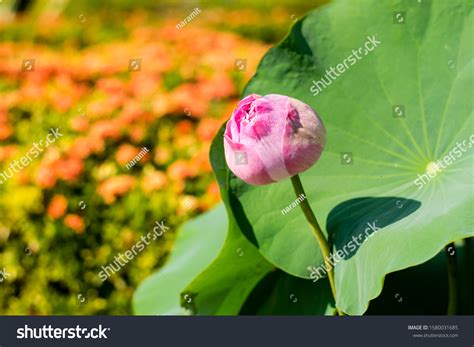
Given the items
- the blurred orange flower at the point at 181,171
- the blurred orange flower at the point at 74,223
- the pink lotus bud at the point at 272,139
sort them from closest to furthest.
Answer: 1. the pink lotus bud at the point at 272,139
2. the blurred orange flower at the point at 74,223
3. the blurred orange flower at the point at 181,171

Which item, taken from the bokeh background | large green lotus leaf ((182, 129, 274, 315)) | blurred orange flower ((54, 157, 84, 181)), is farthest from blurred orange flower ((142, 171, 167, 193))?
large green lotus leaf ((182, 129, 274, 315))

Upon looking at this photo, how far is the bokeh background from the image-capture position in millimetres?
3252

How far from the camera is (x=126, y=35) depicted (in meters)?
7.14

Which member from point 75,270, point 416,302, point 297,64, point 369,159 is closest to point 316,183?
point 369,159

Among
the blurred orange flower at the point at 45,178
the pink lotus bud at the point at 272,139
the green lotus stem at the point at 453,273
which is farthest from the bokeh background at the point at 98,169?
the pink lotus bud at the point at 272,139

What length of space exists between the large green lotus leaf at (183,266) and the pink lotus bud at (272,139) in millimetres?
716

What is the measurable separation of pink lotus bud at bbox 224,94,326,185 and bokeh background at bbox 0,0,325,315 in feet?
6.29

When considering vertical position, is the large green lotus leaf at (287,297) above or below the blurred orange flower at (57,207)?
above

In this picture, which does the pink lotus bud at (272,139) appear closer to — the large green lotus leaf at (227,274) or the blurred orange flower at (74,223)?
the large green lotus leaf at (227,274)

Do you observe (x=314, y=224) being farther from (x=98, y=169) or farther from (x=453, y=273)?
(x=98, y=169)

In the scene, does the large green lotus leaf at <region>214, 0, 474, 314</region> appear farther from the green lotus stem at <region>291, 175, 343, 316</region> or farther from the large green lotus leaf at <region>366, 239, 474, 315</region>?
the large green lotus leaf at <region>366, 239, 474, 315</region>

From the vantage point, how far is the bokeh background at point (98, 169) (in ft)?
10.7

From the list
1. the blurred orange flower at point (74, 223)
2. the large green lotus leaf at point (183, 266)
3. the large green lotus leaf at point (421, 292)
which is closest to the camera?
the large green lotus leaf at point (421, 292)
